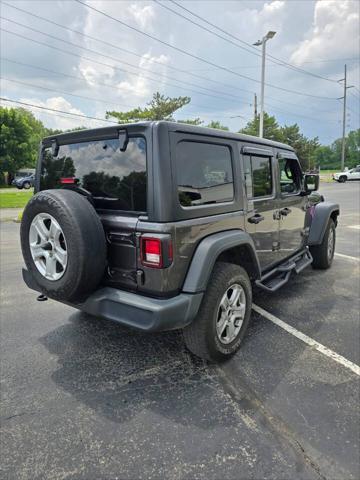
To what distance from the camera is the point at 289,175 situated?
4.51 metres

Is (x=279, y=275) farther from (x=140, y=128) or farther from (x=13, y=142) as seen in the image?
(x=13, y=142)

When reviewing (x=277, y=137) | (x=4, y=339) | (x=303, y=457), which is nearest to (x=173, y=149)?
(x=303, y=457)

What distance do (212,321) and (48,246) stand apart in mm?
1404

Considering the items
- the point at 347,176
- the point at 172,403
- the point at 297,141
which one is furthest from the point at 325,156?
the point at 172,403

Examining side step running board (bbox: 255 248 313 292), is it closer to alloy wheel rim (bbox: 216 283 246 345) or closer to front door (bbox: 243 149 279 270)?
front door (bbox: 243 149 279 270)

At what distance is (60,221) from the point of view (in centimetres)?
236

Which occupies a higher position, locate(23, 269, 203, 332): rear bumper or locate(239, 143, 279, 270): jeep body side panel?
locate(239, 143, 279, 270): jeep body side panel

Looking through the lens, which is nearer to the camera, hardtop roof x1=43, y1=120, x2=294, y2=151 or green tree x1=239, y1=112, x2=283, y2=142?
hardtop roof x1=43, y1=120, x2=294, y2=151

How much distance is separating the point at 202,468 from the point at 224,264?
1469 mm

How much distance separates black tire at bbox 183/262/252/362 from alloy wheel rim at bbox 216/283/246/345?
0.06m

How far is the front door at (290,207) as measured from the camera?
4.04 metres

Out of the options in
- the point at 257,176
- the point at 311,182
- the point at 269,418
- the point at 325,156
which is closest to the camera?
the point at 269,418

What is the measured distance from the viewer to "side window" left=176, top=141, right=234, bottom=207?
2.48 meters

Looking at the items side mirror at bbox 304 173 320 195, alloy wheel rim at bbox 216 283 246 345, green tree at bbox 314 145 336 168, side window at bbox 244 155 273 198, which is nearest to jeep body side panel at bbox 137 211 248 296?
alloy wheel rim at bbox 216 283 246 345
